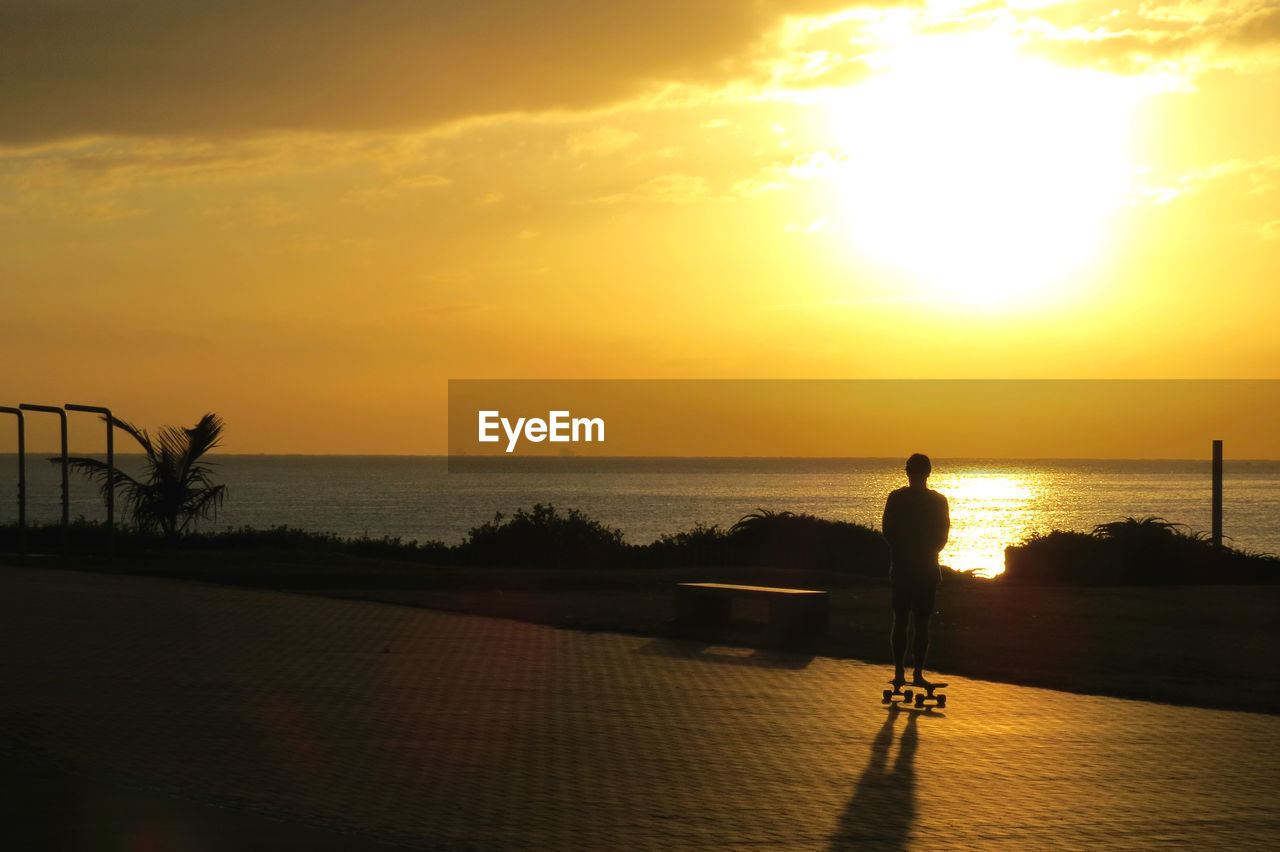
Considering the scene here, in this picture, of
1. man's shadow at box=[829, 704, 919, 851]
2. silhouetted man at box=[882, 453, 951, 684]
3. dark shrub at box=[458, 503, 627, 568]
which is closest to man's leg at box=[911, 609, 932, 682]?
silhouetted man at box=[882, 453, 951, 684]

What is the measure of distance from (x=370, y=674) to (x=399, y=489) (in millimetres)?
131437

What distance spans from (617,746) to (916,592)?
314 cm

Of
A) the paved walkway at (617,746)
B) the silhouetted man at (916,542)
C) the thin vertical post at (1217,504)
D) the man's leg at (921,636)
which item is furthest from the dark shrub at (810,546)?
the silhouetted man at (916,542)

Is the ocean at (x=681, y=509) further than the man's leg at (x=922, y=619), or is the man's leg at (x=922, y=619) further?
the ocean at (x=681, y=509)

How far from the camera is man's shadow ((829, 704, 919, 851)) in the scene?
20.8ft

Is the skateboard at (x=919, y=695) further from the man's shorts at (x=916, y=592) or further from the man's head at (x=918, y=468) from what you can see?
the man's head at (x=918, y=468)

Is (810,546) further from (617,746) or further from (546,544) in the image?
(617,746)

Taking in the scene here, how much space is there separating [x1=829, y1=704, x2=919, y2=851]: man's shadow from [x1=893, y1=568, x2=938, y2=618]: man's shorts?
1.70 meters

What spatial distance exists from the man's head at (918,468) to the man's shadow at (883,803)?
2161 millimetres

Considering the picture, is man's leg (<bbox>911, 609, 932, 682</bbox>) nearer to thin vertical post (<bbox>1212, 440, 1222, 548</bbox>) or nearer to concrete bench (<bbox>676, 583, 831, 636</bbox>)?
concrete bench (<bbox>676, 583, 831, 636</bbox>)

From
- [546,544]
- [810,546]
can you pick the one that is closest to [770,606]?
[810,546]

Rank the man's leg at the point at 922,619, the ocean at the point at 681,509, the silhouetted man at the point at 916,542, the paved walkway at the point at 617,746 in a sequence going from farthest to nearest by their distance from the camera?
the ocean at the point at 681,509 < the man's leg at the point at 922,619 < the silhouetted man at the point at 916,542 < the paved walkway at the point at 617,746

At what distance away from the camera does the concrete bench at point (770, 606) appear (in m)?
14.4

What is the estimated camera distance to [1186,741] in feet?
29.8
